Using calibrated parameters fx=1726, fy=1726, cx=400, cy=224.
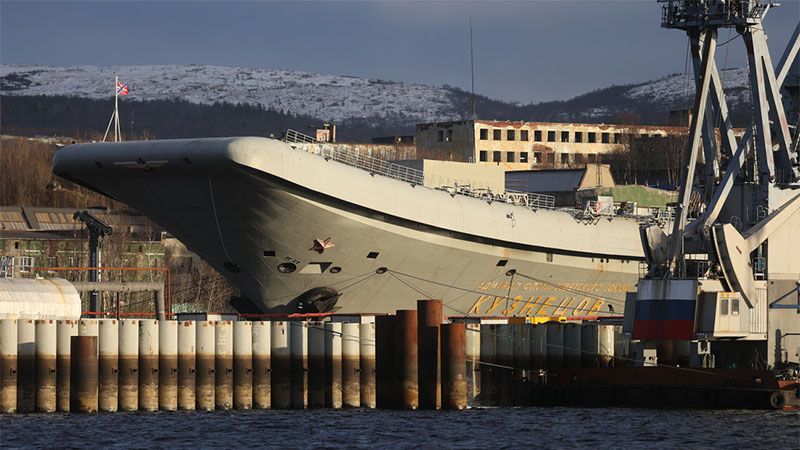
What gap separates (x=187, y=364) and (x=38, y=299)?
6.07 meters

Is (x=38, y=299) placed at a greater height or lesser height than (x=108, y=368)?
greater

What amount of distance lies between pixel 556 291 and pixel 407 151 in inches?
2870

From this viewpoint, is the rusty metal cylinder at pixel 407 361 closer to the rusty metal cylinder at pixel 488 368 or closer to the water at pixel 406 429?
the water at pixel 406 429

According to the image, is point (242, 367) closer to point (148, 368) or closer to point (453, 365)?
point (148, 368)

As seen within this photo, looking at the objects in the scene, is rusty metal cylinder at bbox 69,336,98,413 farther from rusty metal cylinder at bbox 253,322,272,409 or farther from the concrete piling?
the concrete piling

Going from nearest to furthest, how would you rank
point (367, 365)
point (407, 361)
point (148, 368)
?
point (148, 368), point (407, 361), point (367, 365)

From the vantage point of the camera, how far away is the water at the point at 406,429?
133 ft

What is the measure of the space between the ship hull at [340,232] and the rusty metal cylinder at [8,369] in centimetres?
1272

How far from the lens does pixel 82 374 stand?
44469 mm

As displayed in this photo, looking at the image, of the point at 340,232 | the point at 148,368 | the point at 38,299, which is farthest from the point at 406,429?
the point at 340,232

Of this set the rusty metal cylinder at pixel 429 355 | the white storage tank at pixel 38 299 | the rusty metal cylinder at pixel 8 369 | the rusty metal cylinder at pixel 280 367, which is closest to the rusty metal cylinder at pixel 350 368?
the rusty metal cylinder at pixel 280 367

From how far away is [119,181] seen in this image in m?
59.3

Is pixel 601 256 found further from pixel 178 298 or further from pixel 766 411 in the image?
pixel 178 298

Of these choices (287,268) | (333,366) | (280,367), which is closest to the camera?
(280,367)
